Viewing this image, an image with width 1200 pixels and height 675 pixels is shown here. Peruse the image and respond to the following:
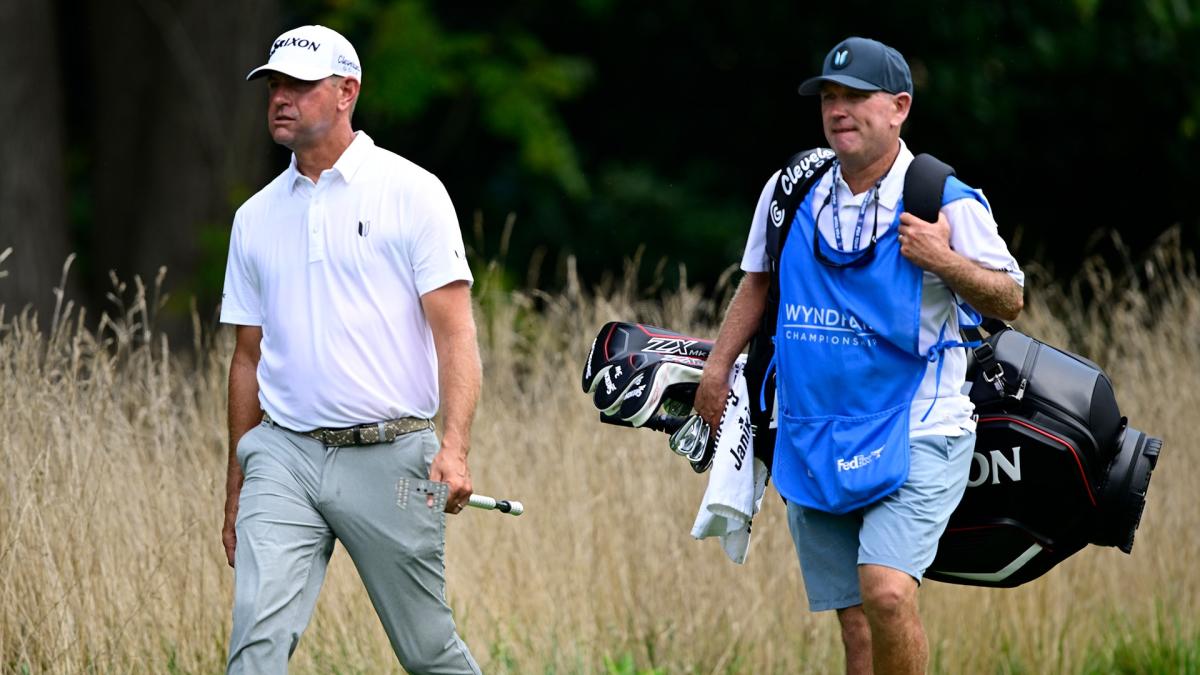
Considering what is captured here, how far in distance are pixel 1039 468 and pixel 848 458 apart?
57cm

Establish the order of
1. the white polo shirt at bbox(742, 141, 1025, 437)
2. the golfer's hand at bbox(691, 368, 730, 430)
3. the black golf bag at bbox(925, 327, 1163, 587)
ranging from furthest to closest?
1. the golfer's hand at bbox(691, 368, 730, 430)
2. the black golf bag at bbox(925, 327, 1163, 587)
3. the white polo shirt at bbox(742, 141, 1025, 437)

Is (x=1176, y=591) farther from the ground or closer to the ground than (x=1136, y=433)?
closer to the ground

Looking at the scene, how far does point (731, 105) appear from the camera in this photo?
16984mm

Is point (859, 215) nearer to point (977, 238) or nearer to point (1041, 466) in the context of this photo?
→ point (977, 238)

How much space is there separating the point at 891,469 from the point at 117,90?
10009 mm

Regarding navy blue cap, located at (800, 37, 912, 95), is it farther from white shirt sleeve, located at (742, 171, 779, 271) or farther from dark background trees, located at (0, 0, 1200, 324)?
dark background trees, located at (0, 0, 1200, 324)

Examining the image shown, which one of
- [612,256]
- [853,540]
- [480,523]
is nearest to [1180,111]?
[612,256]

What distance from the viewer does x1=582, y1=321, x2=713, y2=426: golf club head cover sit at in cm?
522

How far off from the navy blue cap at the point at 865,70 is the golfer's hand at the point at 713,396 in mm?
934

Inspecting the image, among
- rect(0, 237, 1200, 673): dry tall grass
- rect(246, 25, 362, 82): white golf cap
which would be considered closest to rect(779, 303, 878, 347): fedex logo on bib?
rect(246, 25, 362, 82): white golf cap

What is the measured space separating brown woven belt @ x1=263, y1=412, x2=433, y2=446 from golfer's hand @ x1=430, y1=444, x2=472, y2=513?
190 mm

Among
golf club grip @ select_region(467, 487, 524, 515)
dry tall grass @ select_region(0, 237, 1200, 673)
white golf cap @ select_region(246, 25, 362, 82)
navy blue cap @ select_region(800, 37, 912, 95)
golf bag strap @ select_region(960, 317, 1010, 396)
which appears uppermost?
navy blue cap @ select_region(800, 37, 912, 95)

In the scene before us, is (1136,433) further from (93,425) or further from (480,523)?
(93,425)

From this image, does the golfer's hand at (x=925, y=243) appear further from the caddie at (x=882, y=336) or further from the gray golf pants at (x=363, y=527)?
the gray golf pants at (x=363, y=527)
